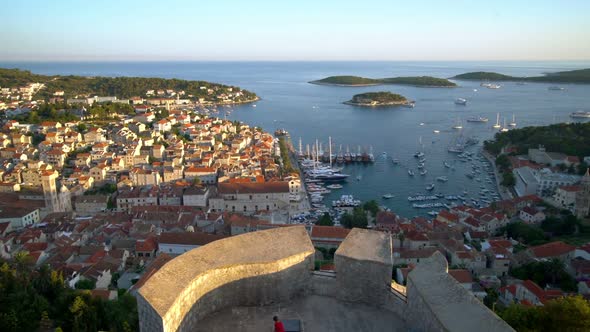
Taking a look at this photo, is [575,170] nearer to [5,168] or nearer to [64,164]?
[64,164]

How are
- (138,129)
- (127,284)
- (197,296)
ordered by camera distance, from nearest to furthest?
(197,296) → (127,284) → (138,129)

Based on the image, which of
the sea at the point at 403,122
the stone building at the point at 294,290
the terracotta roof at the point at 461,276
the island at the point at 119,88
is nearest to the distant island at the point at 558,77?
the sea at the point at 403,122


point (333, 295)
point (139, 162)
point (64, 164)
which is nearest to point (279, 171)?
point (139, 162)

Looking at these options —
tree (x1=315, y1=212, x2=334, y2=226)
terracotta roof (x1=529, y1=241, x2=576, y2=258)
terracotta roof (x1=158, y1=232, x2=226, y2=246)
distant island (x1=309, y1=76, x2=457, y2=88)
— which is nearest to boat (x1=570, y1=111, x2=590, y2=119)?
distant island (x1=309, y1=76, x2=457, y2=88)

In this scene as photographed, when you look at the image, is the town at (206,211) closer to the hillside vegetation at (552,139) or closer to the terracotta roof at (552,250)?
the terracotta roof at (552,250)

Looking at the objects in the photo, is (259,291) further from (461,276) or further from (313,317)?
(461,276)
